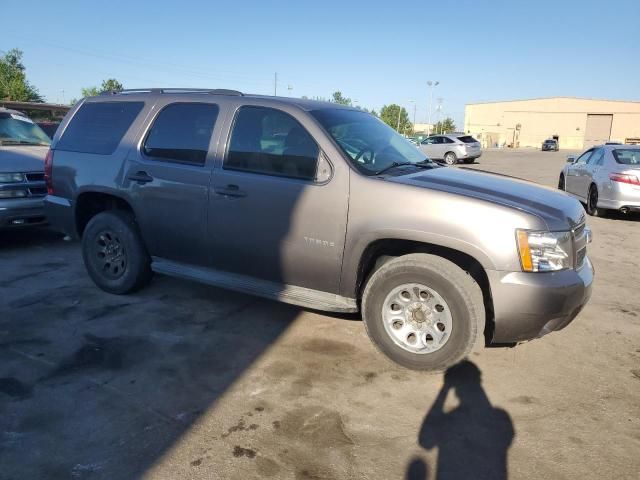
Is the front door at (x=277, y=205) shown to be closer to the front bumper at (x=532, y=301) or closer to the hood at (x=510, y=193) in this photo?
the hood at (x=510, y=193)

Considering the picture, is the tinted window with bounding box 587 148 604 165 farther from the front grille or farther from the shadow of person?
the front grille

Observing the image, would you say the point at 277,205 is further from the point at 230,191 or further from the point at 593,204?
the point at 593,204

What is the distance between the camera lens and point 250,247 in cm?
403

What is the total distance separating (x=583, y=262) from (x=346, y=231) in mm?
1729

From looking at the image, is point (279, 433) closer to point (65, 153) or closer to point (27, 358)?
point (27, 358)

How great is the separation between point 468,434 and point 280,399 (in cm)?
115

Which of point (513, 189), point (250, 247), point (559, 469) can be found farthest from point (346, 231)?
point (559, 469)

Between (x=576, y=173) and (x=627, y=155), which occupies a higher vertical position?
(x=627, y=155)

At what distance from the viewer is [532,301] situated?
3182 mm

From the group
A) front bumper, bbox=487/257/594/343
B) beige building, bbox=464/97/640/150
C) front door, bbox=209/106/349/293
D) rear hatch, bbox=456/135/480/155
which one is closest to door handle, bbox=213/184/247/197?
front door, bbox=209/106/349/293

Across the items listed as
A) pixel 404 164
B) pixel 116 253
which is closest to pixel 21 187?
pixel 116 253

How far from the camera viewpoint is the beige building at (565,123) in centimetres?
8225

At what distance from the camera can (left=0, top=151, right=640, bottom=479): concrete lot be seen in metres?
2.60

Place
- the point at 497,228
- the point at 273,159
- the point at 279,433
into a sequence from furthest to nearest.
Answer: the point at 273,159, the point at 497,228, the point at 279,433
